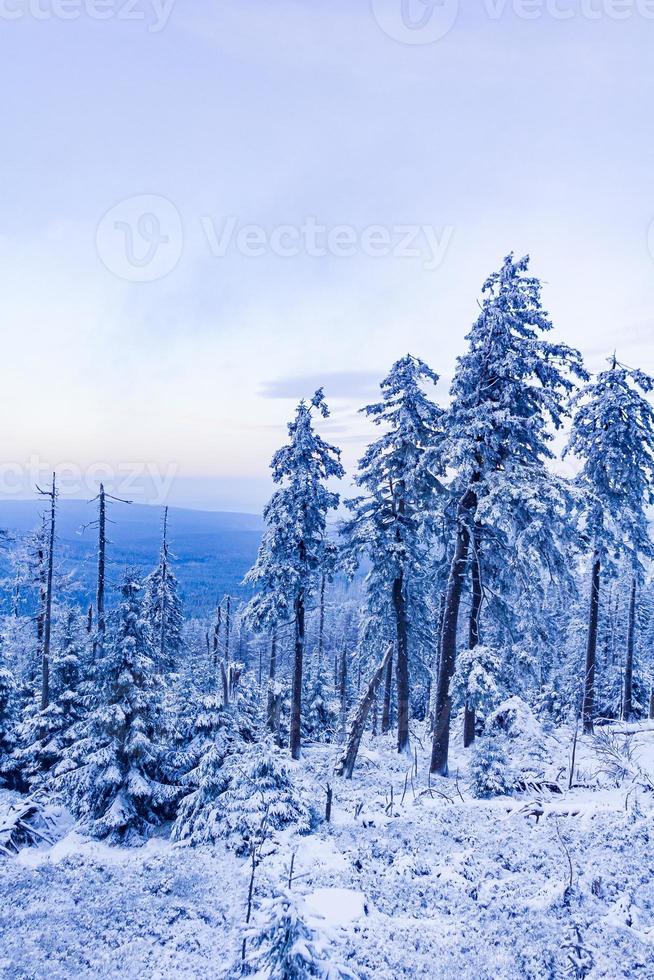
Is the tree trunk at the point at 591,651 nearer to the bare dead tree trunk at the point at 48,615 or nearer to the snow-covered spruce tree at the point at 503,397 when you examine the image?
the snow-covered spruce tree at the point at 503,397

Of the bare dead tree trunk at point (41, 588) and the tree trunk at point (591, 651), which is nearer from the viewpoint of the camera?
the tree trunk at point (591, 651)

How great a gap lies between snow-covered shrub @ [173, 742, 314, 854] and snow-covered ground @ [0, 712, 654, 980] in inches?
20.0

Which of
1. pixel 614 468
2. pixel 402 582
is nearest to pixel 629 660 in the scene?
pixel 614 468

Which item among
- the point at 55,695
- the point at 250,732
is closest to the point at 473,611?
the point at 250,732

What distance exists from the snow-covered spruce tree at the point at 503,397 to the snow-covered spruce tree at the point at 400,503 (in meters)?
2.89

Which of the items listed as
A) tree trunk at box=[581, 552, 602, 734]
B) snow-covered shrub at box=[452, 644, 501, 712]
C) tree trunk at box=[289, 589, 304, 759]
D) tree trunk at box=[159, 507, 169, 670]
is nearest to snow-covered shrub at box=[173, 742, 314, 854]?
tree trunk at box=[289, 589, 304, 759]

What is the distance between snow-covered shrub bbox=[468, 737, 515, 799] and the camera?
13.3m

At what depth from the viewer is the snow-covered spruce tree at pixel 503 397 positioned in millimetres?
13266

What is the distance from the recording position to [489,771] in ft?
44.6

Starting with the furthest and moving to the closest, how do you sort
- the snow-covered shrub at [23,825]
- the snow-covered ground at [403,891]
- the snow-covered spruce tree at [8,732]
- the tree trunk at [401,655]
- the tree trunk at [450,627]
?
the tree trunk at [401,655]
the snow-covered spruce tree at [8,732]
the tree trunk at [450,627]
the snow-covered shrub at [23,825]
the snow-covered ground at [403,891]

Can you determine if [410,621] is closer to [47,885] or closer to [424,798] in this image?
[424,798]

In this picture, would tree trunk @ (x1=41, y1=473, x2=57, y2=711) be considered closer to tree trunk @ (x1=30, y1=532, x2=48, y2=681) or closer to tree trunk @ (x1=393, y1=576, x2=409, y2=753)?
tree trunk @ (x1=30, y1=532, x2=48, y2=681)

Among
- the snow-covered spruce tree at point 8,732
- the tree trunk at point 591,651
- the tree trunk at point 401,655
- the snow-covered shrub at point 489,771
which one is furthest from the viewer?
the tree trunk at point 591,651

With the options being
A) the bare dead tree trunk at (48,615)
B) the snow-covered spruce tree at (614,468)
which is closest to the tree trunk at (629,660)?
the snow-covered spruce tree at (614,468)
